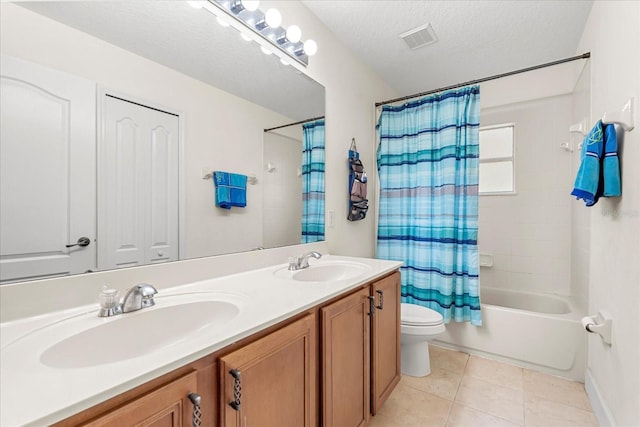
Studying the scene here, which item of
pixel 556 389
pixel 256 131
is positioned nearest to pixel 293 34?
pixel 256 131

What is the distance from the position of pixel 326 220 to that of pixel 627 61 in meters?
1.66

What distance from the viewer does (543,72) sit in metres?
2.60

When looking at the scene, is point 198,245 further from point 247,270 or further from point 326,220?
point 326,220

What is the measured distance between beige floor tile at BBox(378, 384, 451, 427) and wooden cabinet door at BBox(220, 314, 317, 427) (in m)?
0.80

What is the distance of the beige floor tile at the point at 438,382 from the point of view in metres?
1.80

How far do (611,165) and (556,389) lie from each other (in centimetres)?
146

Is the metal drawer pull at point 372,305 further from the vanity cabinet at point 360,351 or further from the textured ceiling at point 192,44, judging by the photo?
the textured ceiling at point 192,44

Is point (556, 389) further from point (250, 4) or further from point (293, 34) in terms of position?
point (250, 4)

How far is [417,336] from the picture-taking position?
6.17 ft

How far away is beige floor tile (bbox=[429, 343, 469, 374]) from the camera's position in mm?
2097

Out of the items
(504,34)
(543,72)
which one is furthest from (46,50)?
(543,72)

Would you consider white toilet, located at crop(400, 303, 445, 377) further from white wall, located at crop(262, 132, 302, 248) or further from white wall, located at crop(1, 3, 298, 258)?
→ white wall, located at crop(1, 3, 298, 258)

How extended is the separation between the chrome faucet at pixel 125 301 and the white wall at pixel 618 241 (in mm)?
1757

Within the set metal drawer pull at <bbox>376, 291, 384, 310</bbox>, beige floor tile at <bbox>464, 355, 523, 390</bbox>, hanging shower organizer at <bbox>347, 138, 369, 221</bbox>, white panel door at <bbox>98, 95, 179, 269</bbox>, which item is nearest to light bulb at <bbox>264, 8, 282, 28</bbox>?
white panel door at <bbox>98, 95, 179, 269</bbox>
